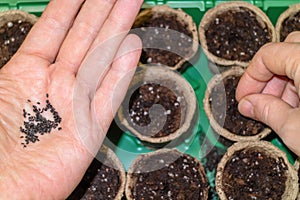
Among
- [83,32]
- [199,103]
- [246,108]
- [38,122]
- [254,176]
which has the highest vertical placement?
[83,32]

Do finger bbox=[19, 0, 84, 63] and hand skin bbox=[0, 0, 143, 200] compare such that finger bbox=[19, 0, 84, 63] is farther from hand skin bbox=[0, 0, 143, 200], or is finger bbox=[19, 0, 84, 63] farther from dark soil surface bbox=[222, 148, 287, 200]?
dark soil surface bbox=[222, 148, 287, 200]

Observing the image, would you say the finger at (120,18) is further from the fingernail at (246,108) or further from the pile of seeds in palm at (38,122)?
the fingernail at (246,108)

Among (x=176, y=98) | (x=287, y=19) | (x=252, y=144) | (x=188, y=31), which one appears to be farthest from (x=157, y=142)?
(x=287, y=19)

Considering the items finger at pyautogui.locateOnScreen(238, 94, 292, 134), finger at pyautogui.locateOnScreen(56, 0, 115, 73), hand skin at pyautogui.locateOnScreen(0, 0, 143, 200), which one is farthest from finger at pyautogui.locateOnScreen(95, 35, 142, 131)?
finger at pyautogui.locateOnScreen(238, 94, 292, 134)

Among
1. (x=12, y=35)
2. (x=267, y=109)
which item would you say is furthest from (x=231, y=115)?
(x=12, y=35)

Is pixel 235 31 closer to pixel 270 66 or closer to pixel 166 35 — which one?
pixel 166 35

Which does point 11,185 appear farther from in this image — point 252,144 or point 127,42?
point 252,144
